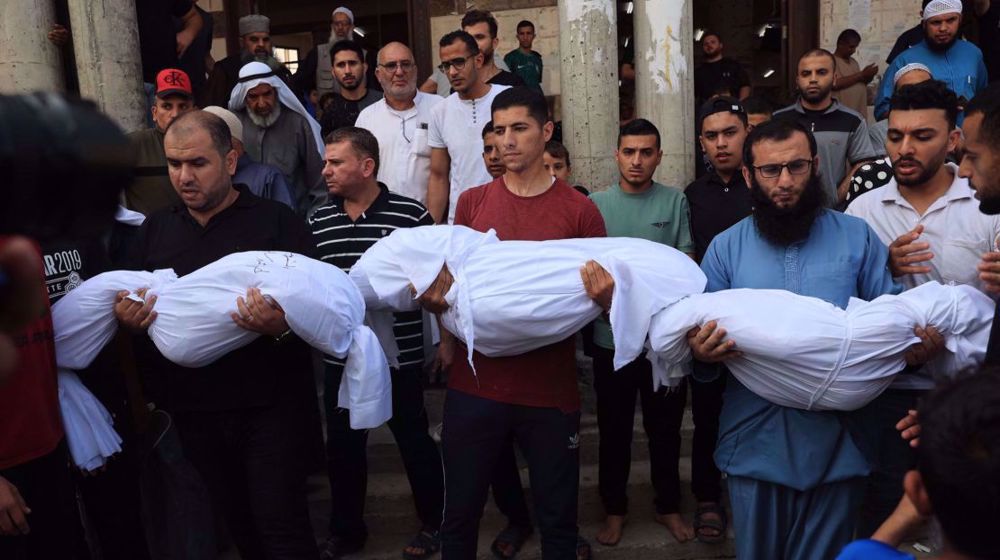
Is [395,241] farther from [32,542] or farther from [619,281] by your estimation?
[32,542]

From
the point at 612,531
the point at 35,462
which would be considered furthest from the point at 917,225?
the point at 35,462

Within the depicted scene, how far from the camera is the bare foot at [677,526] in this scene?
3918 mm

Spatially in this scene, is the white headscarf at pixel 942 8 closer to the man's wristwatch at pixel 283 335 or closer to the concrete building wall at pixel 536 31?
the concrete building wall at pixel 536 31

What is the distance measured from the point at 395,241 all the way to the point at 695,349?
1.05 m

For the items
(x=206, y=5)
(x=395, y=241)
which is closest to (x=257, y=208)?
(x=395, y=241)

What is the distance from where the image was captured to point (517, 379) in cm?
302

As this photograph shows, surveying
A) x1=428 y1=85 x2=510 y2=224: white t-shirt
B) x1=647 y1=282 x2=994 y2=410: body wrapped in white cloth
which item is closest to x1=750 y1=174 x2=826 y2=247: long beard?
x1=647 y1=282 x2=994 y2=410: body wrapped in white cloth

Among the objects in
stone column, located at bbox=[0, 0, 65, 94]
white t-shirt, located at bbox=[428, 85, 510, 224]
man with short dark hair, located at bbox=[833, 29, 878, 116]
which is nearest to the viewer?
white t-shirt, located at bbox=[428, 85, 510, 224]

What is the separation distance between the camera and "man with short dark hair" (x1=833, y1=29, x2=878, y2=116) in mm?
6828

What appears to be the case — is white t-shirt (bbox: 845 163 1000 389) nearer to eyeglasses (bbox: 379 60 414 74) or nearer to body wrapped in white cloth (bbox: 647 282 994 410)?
body wrapped in white cloth (bbox: 647 282 994 410)

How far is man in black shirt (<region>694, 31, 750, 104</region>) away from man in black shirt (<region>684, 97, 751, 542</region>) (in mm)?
3690

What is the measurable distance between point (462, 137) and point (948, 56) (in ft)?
12.1

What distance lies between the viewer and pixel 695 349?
2.68m

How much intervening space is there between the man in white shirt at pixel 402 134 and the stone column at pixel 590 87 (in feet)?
3.01
